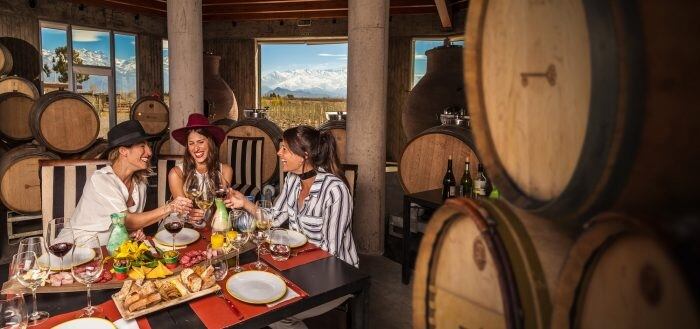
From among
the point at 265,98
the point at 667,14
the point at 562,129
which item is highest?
the point at 265,98

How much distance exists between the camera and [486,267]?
0.67 metres

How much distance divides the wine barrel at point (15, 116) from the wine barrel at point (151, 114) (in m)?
1.81

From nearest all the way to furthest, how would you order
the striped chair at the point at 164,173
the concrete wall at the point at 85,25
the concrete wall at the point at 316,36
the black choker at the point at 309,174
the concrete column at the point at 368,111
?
the black choker at the point at 309,174
the striped chair at the point at 164,173
the concrete column at the point at 368,111
the concrete wall at the point at 85,25
the concrete wall at the point at 316,36

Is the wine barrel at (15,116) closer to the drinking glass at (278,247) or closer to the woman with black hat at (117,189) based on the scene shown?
the woman with black hat at (117,189)

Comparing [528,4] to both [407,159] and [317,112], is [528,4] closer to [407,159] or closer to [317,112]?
[407,159]

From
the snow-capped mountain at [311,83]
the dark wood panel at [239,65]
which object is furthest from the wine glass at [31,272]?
the snow-capped mountain at [311,83]

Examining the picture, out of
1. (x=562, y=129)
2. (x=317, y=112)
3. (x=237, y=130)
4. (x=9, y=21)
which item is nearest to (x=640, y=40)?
(x=562, y=129)

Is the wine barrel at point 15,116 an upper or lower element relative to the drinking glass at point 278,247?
upper

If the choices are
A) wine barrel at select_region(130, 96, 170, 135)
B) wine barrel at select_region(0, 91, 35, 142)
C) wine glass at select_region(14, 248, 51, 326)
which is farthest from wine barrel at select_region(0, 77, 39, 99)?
wine glass at select_region(14, 248, 51, 326)

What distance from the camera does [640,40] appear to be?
1.43 feet

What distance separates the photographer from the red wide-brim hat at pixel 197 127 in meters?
3.33

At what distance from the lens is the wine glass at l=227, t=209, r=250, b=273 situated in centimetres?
196

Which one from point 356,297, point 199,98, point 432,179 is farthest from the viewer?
point 199,98

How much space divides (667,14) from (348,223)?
2.40 meters
